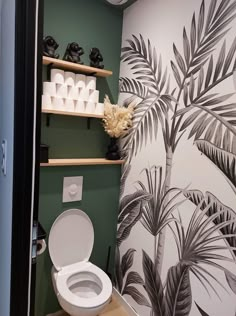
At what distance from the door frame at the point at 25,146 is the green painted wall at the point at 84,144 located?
946mm

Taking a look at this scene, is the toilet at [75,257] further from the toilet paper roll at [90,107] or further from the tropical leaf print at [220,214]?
the tropical leaf print at [220,214]

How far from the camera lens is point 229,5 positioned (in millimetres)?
1260

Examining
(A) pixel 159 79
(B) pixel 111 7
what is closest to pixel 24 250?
(A) pixel 159 79

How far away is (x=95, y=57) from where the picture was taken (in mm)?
1890

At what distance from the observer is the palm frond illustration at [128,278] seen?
1.95m

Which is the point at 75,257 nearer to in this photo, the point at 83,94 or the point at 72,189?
the point at 72,189

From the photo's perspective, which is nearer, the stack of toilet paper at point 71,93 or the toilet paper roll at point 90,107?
the stack of toilet paper at point 71,93

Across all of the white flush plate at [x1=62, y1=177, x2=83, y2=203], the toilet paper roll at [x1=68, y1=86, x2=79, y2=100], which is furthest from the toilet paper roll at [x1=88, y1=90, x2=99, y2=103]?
the white flush plate at [x1=62, y1=177, x2=83, y2=203]

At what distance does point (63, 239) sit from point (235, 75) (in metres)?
1.65

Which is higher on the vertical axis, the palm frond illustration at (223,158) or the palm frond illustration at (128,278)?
the palm frond illustration at (223,158)

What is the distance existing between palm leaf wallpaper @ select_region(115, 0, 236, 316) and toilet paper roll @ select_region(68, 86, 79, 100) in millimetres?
452

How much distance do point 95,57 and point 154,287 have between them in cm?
185

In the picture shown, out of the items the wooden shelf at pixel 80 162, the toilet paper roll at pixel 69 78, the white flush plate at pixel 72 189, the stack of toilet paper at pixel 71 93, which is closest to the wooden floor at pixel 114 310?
the white flush plate at pixel 72 189

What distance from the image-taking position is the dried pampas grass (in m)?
1.92
